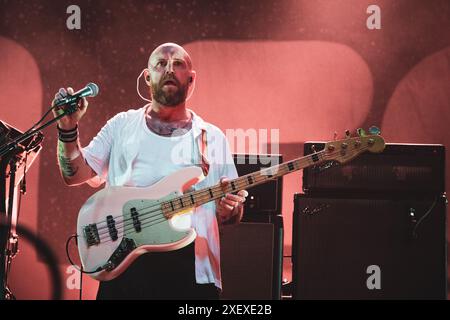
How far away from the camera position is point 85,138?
4285mm

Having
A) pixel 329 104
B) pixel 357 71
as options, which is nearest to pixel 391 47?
pixel 357 71

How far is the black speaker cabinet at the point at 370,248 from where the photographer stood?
Answer: 3035 millimetres

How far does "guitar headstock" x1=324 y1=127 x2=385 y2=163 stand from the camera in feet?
9.75

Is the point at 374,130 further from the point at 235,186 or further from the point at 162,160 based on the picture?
the point at 162,160

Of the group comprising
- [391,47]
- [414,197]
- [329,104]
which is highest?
[391,47]

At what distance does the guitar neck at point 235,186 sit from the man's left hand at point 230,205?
2 centimetres

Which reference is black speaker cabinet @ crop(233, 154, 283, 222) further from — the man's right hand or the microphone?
the microphone

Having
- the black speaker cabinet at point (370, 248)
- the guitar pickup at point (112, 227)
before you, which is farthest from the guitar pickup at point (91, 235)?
the black speaker cabinet at point (370, 248)

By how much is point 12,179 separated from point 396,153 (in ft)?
6.12

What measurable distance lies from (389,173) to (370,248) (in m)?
0.37

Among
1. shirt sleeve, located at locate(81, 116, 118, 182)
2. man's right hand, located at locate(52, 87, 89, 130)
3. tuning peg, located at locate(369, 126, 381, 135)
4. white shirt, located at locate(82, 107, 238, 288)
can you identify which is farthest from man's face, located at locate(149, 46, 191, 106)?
tuning peg, located at locate(369, 126, 381, 135)

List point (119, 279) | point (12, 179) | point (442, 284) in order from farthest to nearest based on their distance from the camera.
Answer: point (12, 179)
point (442, 284)
point (119, 279)

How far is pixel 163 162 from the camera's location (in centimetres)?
287

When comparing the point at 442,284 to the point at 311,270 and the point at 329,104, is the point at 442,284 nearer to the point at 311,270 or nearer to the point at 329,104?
the point at 311,270
